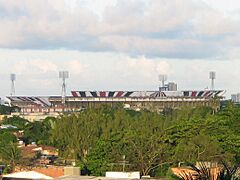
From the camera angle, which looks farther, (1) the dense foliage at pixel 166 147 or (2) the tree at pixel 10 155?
(2) the tree at pixel 10 155

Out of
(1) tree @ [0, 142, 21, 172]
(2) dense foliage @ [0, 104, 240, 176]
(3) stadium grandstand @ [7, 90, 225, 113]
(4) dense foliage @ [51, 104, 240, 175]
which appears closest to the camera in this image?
(2) dense foliage @ [0, 104, 240, 176]

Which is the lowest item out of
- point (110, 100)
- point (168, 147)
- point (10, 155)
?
point (10, 155)

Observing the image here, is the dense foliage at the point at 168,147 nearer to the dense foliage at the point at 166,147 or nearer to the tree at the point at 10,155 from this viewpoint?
the dense foliage at the point at 166,147

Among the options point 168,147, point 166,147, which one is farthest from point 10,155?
point 166,147

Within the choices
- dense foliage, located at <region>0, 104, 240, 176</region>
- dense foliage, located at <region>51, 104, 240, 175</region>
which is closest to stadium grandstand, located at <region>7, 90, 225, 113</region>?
dense foliage, located at <region>0, 104, 240, 176</region>

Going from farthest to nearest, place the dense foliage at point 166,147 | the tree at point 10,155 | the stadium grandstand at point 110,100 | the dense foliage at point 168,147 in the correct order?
1. the stadium grandstand at point 110,100
2. the tree at point 10,155
3. the dense foliage at point 168,147
4. the dense foliage at point 166,147

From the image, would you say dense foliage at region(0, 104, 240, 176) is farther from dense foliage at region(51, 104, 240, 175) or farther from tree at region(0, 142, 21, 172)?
tree at region(0, 142, 21, 172)

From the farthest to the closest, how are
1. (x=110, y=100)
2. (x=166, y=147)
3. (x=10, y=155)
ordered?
(x=110, y=100)
(x=10, y=155)
(x=166, y=147)

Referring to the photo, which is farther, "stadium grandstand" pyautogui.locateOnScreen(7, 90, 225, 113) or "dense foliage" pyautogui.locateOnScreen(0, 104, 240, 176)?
"stadium grandstand" pyautogui.locateOnScreen(7, 90, 225, 113)

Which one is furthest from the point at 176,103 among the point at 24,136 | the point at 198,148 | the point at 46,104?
the point at 198,148

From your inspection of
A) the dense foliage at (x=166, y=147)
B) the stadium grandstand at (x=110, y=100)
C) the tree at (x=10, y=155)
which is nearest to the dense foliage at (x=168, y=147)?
the dense foliage at (x=166, y=147)

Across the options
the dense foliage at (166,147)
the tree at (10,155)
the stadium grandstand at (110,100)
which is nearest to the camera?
the dense foliage at (166,147)

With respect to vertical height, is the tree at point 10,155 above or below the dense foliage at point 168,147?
below

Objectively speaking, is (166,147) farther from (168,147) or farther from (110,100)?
(110,100)
